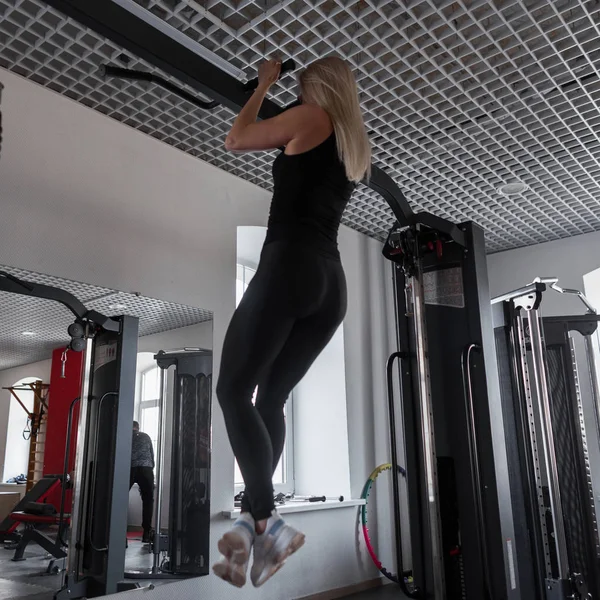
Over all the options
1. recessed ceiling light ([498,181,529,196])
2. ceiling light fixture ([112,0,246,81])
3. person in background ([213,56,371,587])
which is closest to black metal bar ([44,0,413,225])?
ceiling light fixture ([112,0,246,81])

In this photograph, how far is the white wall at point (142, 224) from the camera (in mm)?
3328

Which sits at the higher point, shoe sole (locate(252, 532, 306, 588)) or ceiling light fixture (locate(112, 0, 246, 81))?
ceiling light fixture (locate(112, 0, 246, 81))

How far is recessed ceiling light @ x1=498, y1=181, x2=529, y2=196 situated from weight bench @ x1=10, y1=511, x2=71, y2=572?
373cm

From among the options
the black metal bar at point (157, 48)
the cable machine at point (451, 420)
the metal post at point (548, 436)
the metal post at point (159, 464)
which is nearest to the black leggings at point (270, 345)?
the black metal bar at point (157, 48)

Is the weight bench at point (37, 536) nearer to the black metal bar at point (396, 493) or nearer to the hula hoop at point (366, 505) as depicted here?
the black metal bar at point (396, 493)

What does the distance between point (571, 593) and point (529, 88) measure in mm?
2951

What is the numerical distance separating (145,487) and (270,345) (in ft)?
8.71

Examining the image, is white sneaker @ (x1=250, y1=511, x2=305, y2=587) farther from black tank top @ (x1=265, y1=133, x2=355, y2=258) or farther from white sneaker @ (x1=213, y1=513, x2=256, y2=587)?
black tank top @ (x1=265, y1=133, x2=355, y2=258)

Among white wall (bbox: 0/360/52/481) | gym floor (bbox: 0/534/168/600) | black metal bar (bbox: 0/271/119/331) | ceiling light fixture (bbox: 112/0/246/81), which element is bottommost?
gym floor (bbox: 0/534/168/600)

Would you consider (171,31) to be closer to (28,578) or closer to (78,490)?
(78,490)

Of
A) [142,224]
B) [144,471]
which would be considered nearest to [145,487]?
[144,471]

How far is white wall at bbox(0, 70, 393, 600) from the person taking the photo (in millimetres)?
3328

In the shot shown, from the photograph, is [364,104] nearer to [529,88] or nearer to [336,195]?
[529,88]

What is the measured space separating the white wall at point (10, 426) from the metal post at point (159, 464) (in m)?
0.87
